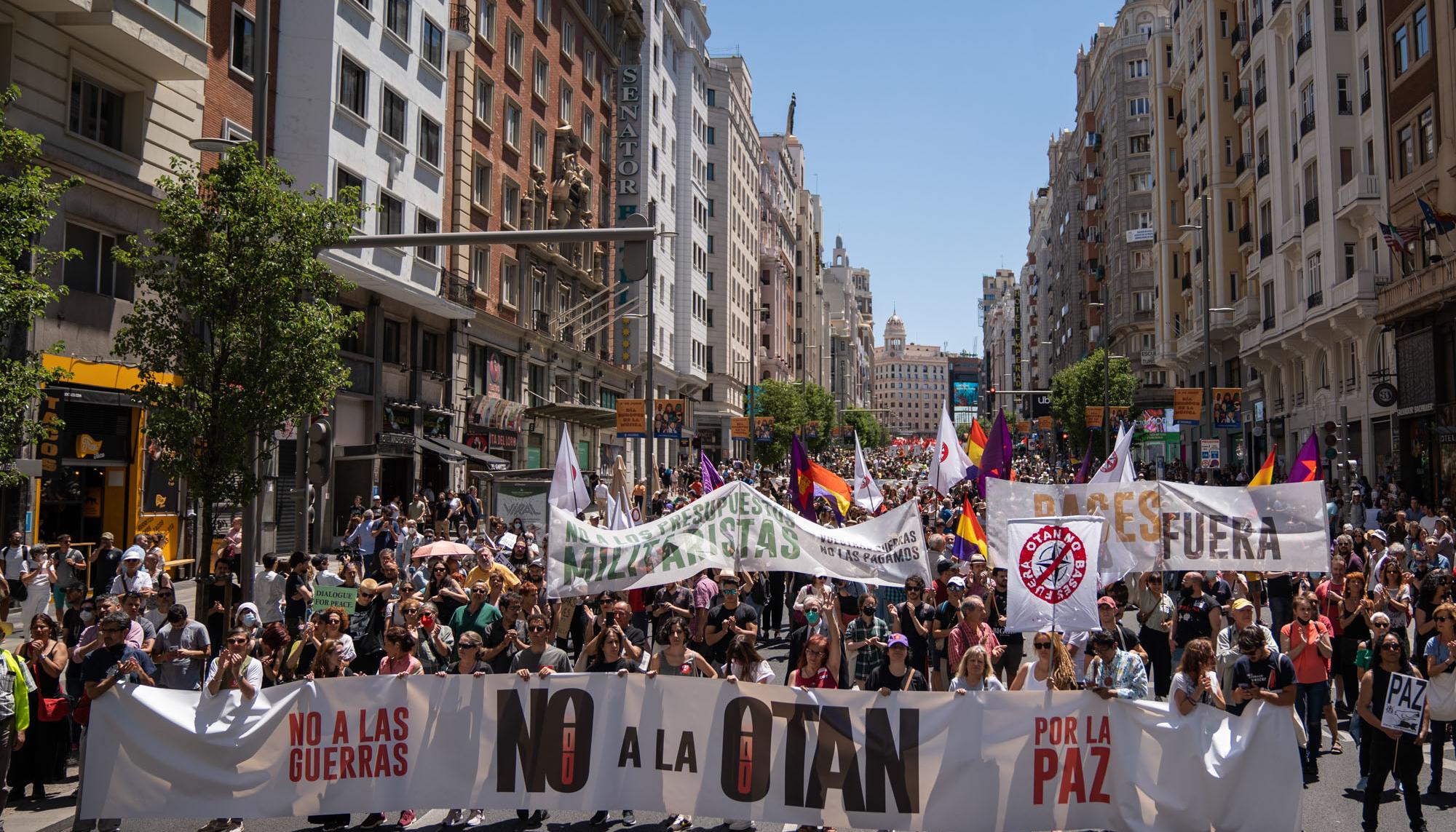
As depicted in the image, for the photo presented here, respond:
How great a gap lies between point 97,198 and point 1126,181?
71302 millimetres

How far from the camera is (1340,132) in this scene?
3922 cm

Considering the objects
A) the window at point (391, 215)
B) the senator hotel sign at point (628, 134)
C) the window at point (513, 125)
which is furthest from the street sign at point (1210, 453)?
the senator hotel sign at point (628, 134)

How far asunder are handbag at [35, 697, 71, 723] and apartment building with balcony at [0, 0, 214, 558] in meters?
10.5

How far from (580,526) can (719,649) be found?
1.75 metres

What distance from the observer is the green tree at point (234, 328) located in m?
14.0

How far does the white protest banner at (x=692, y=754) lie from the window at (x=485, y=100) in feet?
103

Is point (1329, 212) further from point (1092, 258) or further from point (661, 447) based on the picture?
point (1092, 258)

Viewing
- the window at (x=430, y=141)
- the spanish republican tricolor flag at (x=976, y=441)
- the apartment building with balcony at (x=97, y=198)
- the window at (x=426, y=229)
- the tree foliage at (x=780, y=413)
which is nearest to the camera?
the apartment building with balcony at (x=97, y=198)

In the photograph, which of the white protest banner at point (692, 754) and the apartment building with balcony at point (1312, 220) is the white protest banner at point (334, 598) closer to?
the white protest banner at point (692, 754)

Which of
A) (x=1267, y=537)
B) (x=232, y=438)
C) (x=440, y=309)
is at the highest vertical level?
(x=440, y=309)

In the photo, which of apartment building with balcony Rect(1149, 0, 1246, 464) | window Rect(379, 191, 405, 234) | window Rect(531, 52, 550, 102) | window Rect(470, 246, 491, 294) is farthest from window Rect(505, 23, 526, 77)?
apartment building with balcony Rect(1149, 0, 1246, 464)

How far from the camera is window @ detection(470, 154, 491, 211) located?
37.3m

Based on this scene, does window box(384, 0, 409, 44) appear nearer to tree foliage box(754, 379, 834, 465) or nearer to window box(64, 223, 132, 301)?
window box(64, 223, 132, 301)

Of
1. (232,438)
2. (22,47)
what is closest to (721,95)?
(22,47)
